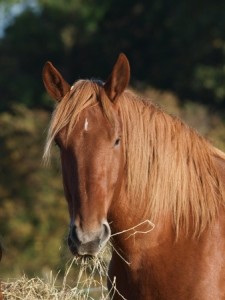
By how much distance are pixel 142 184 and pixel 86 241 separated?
55 cm

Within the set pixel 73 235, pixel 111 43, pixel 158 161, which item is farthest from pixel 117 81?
pixel 111 43

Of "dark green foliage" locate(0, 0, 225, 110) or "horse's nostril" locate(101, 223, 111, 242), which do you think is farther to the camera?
"dark green foliage" locate(0, 0, 225, 110)

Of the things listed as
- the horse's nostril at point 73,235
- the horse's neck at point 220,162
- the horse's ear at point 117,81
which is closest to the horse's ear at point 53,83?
the horse's ear at point 117,81

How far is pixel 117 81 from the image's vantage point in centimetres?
492

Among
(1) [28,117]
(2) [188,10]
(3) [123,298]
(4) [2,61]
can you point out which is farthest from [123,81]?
(4) [2,61]

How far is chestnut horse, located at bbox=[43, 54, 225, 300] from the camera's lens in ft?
15.6

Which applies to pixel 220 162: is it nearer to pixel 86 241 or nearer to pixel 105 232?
pixel 105 232

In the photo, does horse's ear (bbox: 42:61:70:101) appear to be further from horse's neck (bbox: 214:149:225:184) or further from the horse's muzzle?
horse's neck (bbox: 214:149:225:184)

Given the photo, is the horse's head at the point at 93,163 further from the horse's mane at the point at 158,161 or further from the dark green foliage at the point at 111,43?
the dark green foliage at the point at 111,43

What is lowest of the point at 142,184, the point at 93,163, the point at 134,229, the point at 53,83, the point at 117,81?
the point at 134,229

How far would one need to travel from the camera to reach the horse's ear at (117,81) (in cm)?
488

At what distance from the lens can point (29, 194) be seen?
56.5 feet

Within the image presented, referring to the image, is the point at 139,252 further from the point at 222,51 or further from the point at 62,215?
the point at 222,51

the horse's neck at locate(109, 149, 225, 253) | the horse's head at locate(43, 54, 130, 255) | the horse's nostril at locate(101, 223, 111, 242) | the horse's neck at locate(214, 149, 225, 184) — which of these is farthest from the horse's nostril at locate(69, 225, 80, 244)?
the horse's neck at locate(214, 149, 225, 184)
